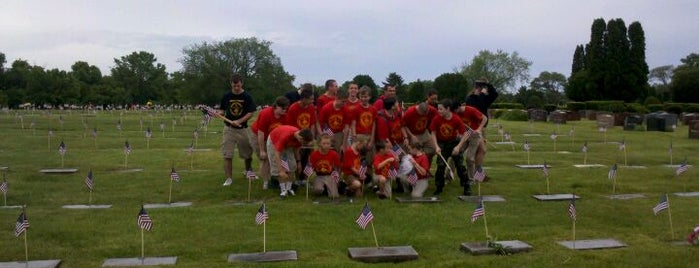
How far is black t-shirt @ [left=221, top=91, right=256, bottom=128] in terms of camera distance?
11.8 meters

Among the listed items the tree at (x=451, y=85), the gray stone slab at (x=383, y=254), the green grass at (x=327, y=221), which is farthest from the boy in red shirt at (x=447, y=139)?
the tree at (x=451, y=85)

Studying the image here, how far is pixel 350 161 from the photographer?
10.8 m

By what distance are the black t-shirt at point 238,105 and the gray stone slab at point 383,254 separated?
5394 mm

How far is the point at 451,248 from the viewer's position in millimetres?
7270

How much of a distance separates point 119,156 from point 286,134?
8.36 meters

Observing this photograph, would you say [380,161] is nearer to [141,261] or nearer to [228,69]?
[141,261]

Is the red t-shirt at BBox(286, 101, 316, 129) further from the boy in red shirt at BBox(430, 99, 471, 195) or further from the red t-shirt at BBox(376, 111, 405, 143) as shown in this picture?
the boy in red shirt at BBox(430, 99, 471, 195)

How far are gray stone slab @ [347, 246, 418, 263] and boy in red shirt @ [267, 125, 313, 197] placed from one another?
3523 millimetres

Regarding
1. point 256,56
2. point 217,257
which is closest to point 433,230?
point 217,257

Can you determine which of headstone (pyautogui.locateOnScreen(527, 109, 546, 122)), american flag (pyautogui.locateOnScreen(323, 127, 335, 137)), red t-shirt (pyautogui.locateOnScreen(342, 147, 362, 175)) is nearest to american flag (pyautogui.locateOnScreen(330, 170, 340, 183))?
red t-shirt (pyautogui.locateOnScreen(342, 147, 362, 175))

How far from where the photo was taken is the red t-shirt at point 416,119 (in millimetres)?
11695

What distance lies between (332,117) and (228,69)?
77.8m

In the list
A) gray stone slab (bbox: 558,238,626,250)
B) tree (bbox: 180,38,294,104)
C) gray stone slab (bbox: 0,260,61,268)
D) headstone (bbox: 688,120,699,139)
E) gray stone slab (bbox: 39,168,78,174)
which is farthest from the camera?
tree (bbox: 180,38,294,104)

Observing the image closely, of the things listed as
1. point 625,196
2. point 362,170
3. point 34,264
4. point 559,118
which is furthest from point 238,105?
point 559,118
